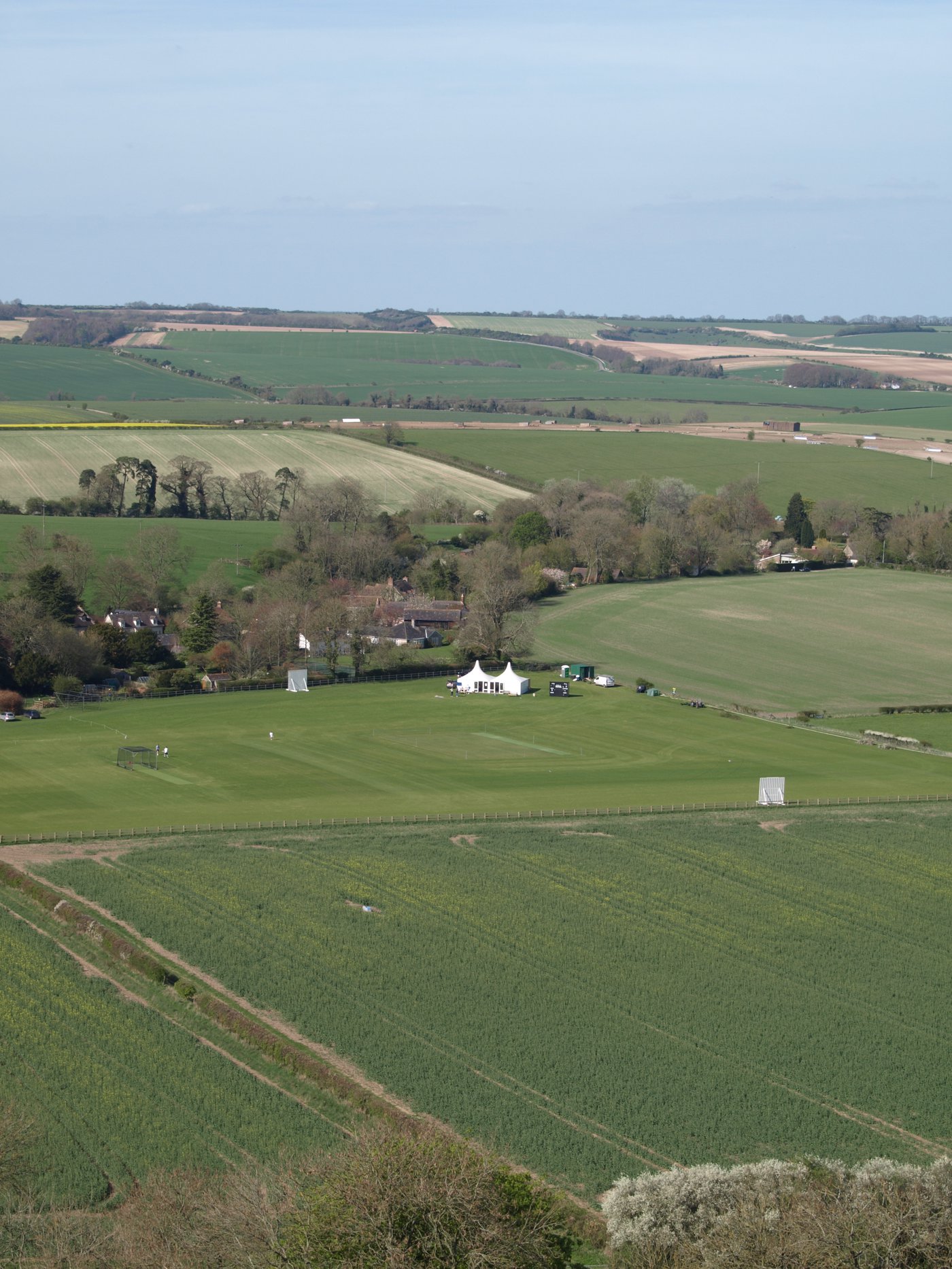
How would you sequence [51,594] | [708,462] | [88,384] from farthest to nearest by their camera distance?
1. [88,384]
2. [708,462]
3. [51,594]

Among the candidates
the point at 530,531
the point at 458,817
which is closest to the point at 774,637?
the point at 530,531

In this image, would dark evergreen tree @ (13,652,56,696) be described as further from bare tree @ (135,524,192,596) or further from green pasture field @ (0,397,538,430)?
green pasture field @ (0,397,538,430)

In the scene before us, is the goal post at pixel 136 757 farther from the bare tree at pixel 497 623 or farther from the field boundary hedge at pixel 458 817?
the bare tree at pixel 497 623

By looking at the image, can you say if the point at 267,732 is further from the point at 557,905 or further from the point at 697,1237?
the point at 697,1237

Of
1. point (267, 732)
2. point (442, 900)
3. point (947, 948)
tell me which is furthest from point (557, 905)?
point (267, 732)

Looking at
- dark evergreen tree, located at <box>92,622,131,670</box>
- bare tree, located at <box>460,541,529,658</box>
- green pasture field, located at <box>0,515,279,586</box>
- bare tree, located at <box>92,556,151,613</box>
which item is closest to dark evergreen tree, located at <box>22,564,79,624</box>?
dark evergreen tree, located at <box>92,622,131,670</box>

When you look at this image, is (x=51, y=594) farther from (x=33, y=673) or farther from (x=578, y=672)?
(x=578, y=672)
